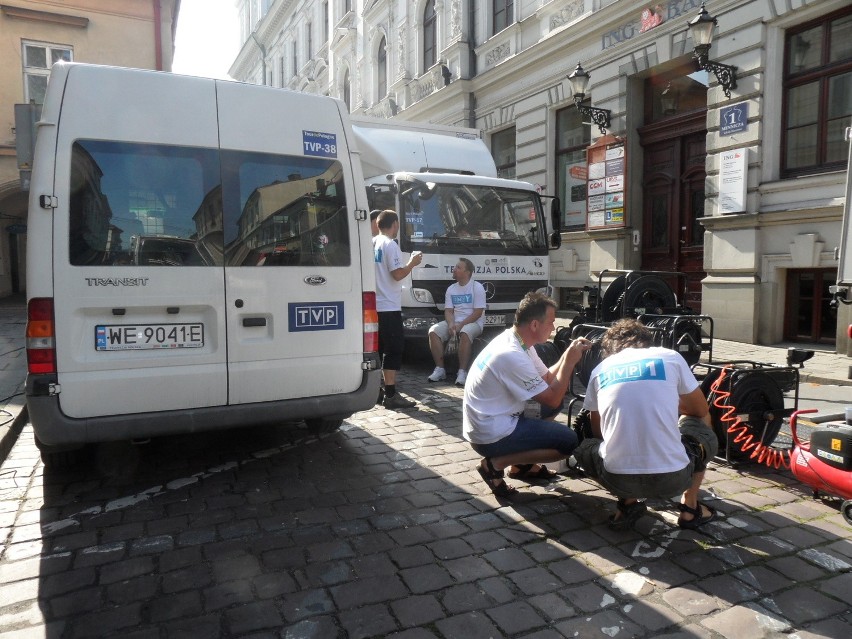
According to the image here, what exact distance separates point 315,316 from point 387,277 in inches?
84.0

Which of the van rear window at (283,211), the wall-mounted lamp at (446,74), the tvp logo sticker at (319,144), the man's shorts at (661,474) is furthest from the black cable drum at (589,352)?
the wall-mounted lamp at (446,74)

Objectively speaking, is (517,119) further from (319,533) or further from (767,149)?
(319,533)

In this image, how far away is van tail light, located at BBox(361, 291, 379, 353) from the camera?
4691mm

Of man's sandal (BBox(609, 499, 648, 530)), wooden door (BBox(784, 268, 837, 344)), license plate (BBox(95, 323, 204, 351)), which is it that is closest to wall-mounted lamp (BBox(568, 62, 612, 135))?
wooden door (BBox(784, 268, 837, 344))

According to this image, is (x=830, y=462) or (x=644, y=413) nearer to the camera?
(x=644, y=413)

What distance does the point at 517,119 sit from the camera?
53.1ft

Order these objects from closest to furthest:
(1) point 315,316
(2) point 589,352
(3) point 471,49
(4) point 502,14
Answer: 1. (1) point 315,316
2. (2) point 589,352
3. (4) point 502,14
4. (3) point 471,49

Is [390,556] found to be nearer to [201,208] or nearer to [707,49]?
[201,208]

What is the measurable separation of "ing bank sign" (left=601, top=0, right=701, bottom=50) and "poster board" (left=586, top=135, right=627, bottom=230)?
6.12 ft

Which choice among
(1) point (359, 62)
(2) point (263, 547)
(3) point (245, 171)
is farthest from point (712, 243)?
Result: (1) point (359, 62)

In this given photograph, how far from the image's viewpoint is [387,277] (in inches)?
258

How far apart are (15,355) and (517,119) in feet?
38.9

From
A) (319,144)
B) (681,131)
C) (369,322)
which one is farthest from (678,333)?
(681,131)

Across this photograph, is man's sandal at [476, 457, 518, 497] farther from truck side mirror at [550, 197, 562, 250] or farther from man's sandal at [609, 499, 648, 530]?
truck side mirror at [550, 197, 562, 250]
